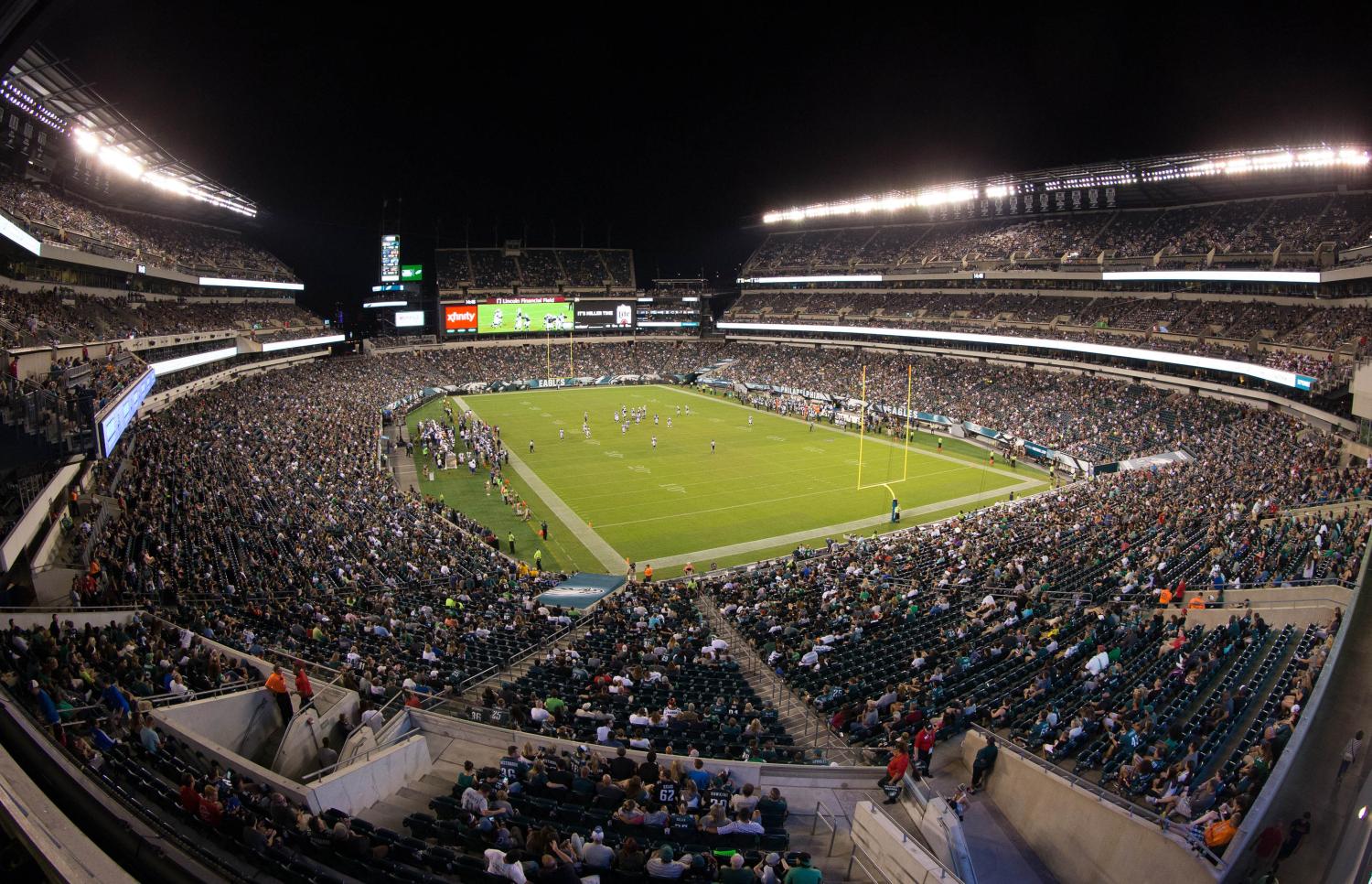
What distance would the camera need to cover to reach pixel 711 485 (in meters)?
36.8

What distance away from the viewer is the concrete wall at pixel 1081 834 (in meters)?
8.09

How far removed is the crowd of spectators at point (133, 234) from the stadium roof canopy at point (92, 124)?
9.66 ft

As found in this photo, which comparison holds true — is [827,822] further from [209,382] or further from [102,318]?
[209,382]

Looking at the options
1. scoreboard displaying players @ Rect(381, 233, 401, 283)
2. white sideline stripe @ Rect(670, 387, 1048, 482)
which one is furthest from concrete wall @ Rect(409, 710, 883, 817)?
scoreboard displaying players @ Rect(381, 233, 401, 283)

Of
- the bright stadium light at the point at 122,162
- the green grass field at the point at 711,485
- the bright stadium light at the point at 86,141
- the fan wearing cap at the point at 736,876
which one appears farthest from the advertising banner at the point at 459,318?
the fan wearing cap at the point at 736,876

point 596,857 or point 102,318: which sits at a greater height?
point 102,318

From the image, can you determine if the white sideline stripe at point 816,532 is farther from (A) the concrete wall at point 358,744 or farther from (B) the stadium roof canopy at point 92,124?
(B) the stadium roof canopy at point 92,124

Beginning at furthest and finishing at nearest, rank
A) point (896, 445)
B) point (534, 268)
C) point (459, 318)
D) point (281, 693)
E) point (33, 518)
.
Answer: point (534, 268)
point (459, 318)
point (896, 445)
point (33, 518)
point (281, 693)

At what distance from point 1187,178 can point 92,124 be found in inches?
2234

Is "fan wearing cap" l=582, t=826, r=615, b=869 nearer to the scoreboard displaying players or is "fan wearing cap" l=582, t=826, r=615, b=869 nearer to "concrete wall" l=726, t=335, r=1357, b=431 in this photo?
"concrete wall" l=726, t=335, r=1357, b=431

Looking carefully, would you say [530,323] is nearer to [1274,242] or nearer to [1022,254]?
[1022,254]

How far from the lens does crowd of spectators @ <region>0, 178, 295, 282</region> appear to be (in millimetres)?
30672

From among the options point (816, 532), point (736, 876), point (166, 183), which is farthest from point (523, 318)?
point (736, 876)

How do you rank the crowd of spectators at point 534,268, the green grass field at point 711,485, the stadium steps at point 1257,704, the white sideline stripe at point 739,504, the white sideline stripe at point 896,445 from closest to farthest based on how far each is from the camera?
the stadium steps at point 1257,704 < the green grass field at point 711,485 < the white sideline stripe at point 739,504 < the white sideline stripe at point 896,445 < the crowd of spectators at point 534,268
